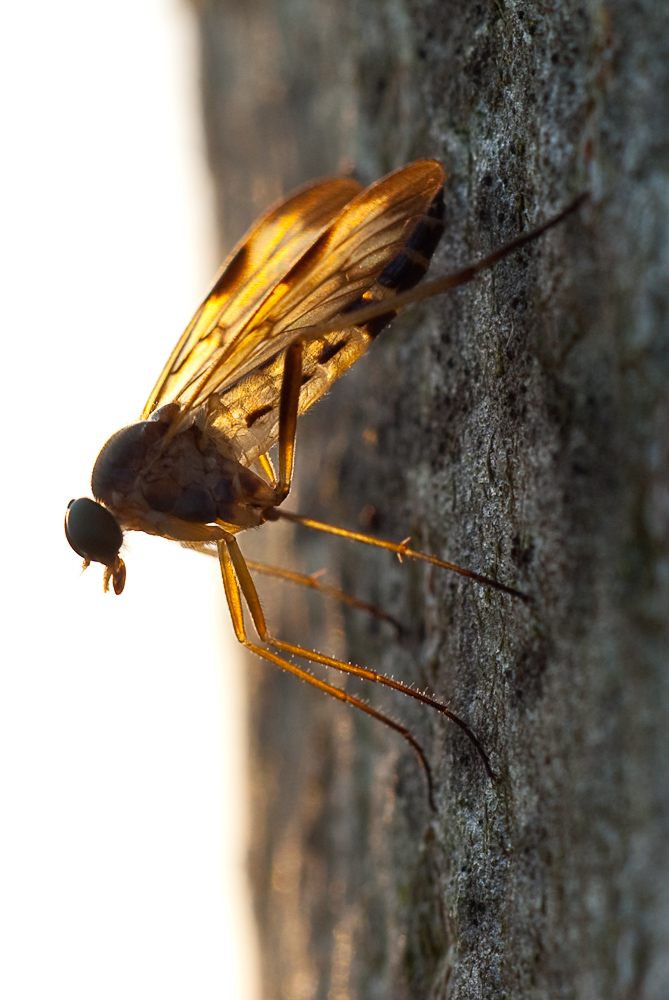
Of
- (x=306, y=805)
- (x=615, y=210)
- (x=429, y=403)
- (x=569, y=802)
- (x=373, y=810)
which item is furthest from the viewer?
(x=306, y=805)

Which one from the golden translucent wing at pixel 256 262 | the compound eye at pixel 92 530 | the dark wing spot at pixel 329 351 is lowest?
the compound eye at pixel 92 530

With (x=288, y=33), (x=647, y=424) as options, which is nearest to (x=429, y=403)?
(x=647, y=424)

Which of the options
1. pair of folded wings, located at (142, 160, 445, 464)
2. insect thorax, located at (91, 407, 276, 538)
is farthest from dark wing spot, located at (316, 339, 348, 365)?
insect thorax, located at (91, 407, 276, 538)

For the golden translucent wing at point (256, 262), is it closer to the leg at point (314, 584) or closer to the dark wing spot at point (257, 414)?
the dark wing spot at point (257, 414)

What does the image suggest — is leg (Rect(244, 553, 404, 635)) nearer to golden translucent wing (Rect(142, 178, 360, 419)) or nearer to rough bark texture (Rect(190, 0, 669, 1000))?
rough bark texture (Rect(190, 0, 669, 1000))

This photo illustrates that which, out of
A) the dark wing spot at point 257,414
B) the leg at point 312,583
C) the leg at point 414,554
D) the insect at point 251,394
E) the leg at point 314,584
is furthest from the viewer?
the leg at point 314,584

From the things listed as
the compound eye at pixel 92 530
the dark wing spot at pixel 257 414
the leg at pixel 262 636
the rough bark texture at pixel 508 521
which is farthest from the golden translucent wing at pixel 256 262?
the leg at pixel 262 636

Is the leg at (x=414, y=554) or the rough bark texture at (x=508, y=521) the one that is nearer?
the rough bark texture at (x=508, y=521)

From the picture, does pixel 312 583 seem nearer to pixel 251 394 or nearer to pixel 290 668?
pixel 290 668

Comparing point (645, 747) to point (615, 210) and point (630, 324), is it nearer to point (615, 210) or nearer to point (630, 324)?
point (630, 324)
